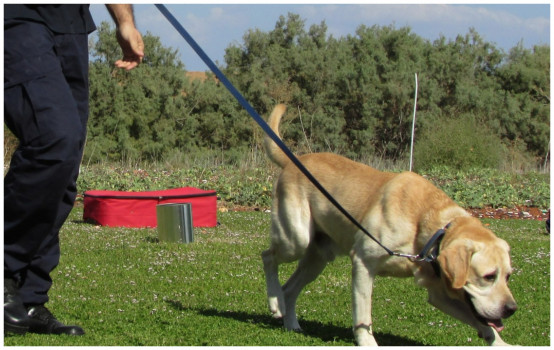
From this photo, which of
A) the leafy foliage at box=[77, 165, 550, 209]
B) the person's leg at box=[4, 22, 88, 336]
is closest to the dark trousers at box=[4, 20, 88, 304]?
the person's leg at box=[4, 22, 88, 336]

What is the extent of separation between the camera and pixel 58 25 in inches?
166

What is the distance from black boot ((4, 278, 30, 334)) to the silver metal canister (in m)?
5.56

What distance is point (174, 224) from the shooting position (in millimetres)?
9875

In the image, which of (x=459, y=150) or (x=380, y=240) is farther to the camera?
(x=459, y=150)

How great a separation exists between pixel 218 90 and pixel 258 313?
107ft

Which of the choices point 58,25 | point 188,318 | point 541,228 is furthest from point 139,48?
point 541,228

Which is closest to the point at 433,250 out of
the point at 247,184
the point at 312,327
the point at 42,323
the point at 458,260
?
the point at 458,260

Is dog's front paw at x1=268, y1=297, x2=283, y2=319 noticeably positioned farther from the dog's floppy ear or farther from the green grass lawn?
the dog's floppy ear

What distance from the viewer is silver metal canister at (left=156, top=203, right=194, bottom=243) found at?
9.88 m

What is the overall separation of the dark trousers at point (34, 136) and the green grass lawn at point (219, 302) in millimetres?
654

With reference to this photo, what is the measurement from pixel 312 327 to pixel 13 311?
→ 2.17 metres

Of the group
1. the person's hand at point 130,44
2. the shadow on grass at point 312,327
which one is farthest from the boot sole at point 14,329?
the person's hand at point 130,44

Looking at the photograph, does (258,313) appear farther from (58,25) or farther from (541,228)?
(541,228)

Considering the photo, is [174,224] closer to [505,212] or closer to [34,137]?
[34,137]
